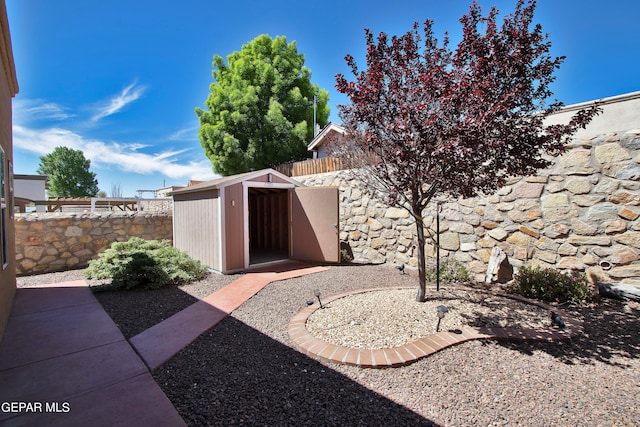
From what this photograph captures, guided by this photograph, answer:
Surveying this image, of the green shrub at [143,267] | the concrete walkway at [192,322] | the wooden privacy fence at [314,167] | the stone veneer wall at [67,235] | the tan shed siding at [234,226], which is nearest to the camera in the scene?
the concrete walkway at [192,322]

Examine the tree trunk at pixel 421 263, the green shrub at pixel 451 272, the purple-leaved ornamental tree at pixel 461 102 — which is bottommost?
the green shrub at pixel 451 272

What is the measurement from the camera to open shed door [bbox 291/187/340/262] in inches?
286

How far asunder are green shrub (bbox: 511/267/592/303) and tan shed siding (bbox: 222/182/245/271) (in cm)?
553

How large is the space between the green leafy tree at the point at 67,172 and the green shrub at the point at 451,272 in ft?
142

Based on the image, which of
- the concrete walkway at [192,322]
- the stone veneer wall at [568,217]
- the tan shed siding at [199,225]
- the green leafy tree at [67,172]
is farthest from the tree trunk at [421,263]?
the green leafy tree at [67,172]

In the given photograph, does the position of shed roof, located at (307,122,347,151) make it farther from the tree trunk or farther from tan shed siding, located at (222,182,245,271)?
the tree trunk

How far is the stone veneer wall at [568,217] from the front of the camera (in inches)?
164

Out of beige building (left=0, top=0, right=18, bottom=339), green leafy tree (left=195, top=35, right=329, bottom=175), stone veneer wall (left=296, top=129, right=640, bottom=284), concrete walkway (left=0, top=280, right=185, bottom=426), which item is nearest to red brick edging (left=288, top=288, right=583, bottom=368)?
concrete walkway (left=0, top=280, right=185, bottom=426)

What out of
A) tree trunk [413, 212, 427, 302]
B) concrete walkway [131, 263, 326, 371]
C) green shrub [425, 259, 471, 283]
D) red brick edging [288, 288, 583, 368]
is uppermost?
tree trunk [413, 212, 427, 302]

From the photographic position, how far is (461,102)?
9.35ft

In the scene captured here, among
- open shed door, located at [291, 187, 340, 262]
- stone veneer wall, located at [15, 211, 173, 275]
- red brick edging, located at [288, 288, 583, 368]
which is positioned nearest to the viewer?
red brick edging, located at [288, 288, 583, 368]

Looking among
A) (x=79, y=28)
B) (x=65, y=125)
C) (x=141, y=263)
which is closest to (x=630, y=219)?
(x=141, y=263)

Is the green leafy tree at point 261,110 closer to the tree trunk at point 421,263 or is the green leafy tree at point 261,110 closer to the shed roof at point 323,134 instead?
the shed roof at point 323,134

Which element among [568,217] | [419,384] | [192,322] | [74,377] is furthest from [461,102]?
[74,377]
